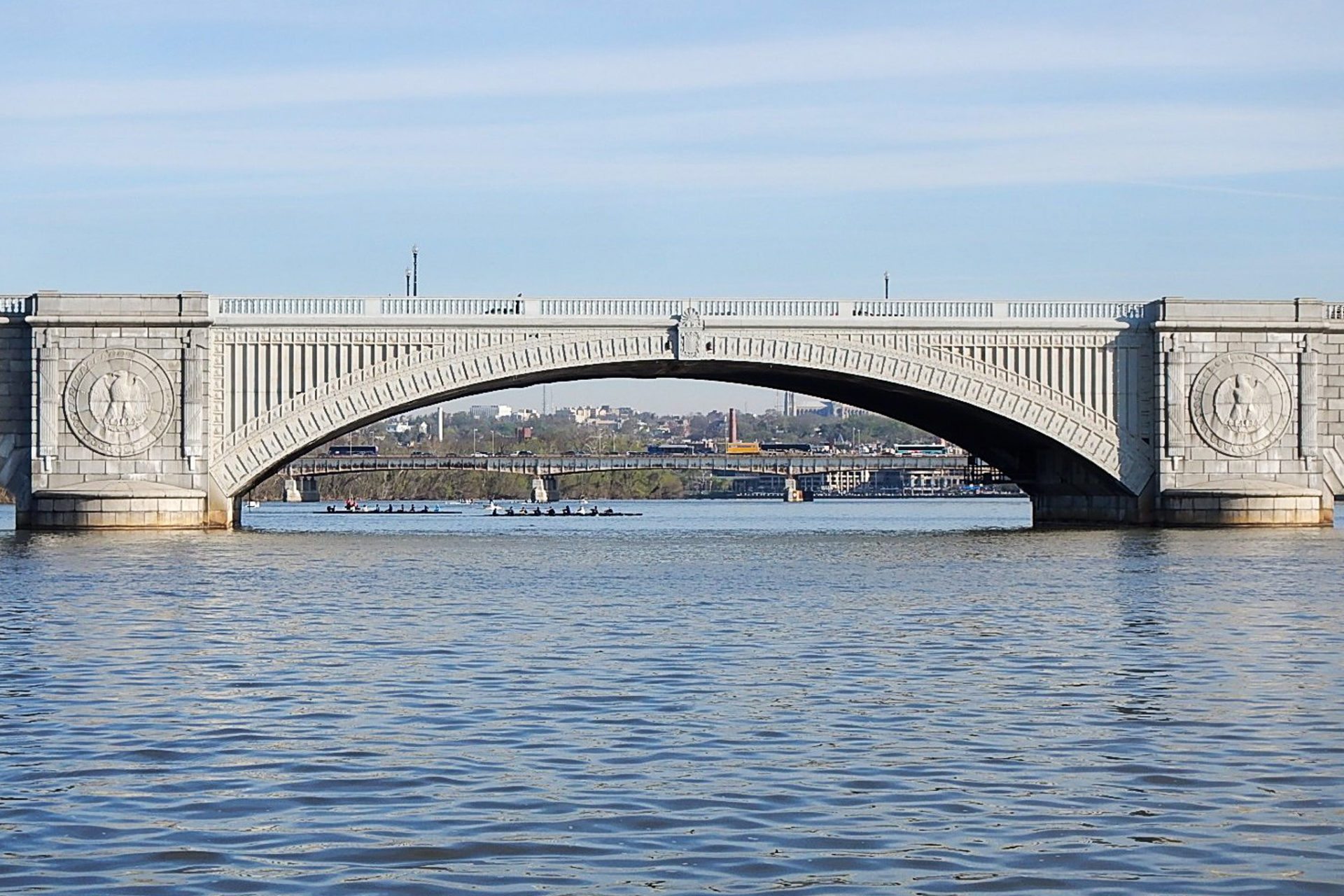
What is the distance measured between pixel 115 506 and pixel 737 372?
19417mm

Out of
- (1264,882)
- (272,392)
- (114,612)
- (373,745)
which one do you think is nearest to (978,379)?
(272,392)

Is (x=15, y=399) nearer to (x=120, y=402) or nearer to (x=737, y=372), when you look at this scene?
(x=120, y=402)

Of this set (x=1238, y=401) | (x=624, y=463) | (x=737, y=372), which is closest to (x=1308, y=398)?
(x=1238, y=401)

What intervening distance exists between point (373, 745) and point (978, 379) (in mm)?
45235

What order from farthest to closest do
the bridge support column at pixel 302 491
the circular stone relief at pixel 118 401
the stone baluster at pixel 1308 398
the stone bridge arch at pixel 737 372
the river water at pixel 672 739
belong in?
1. the bridge support column at pixel 302 491
2. the stone baluster at pixel 1308 398
3. the stone bridge arch at pixel 737 372
4. the circular stone relief at pixel 118 401
5. the river water at pixel 672 739

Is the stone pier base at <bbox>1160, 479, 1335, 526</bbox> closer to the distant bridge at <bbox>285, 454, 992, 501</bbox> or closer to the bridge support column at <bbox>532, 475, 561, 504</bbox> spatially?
the distant bridge at <bbox>285, 454, 992, 501</bbox>

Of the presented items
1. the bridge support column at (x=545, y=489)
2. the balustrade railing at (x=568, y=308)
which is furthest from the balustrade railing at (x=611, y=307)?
the bridge support column at (x=545, y=489)

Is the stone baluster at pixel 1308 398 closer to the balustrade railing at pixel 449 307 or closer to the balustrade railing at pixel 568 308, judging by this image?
the balustrade railing at pixel 568 308

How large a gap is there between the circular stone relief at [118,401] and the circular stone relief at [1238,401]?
2971 centimetres

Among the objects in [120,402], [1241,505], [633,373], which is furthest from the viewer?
[633,373]

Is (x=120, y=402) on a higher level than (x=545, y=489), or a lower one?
higher

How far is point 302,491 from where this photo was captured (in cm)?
16512

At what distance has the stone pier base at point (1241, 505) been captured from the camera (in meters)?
59.4

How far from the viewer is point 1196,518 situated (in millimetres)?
59875
